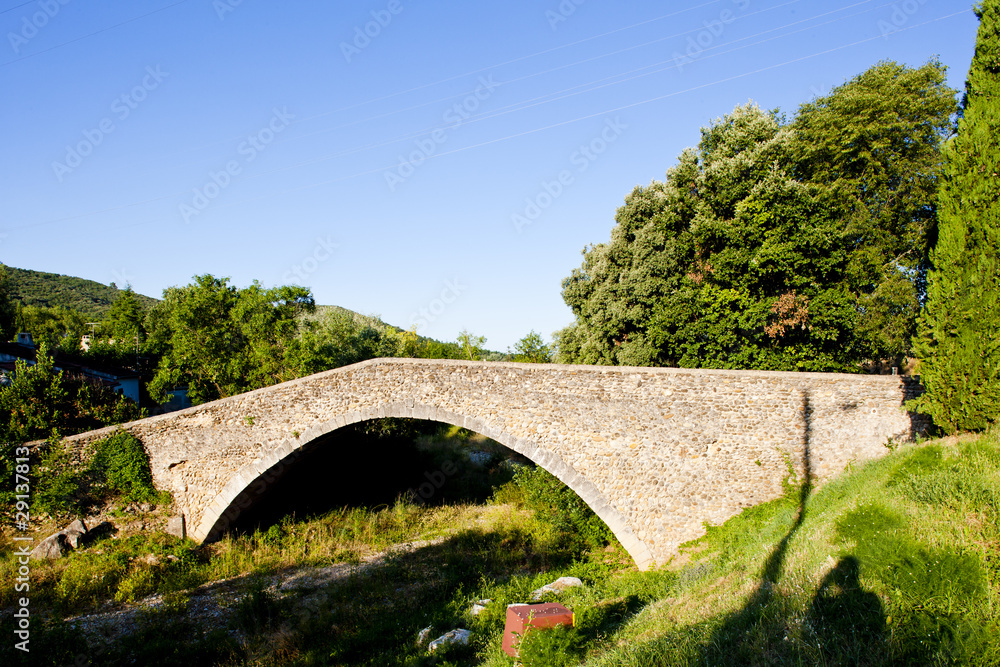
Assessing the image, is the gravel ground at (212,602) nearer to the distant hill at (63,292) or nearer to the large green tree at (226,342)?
the large green tree at (226,342)

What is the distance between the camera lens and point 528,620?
6.34m

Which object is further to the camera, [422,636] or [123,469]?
[123,469]

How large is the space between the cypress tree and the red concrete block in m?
7.08

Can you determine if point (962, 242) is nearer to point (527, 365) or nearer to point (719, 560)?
point (719, 560)

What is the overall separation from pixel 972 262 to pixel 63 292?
8429 centimetres

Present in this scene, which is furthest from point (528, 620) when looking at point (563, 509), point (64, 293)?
point (64, 293)

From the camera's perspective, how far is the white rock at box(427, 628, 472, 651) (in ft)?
27.0

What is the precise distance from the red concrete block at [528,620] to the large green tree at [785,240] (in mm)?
11473

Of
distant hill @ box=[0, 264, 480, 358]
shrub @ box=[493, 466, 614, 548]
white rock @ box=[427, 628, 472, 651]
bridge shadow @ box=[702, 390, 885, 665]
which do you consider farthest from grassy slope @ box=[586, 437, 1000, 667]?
distant hill @ box=[0, 264, 480, 358]

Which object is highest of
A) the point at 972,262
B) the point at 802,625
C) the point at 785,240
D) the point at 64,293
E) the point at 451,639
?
the point at 64,293

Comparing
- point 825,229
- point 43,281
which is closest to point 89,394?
point 825,229

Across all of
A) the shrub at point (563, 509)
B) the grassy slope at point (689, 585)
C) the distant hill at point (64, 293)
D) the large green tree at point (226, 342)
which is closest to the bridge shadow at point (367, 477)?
the grassy slope at point (689, 585)

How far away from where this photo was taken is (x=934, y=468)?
7480 millimetres

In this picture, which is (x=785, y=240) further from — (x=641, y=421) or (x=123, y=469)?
(x=123, y=469)
